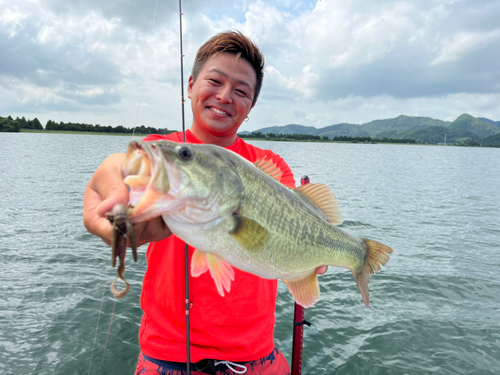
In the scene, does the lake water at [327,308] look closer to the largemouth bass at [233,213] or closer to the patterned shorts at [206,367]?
the patterned shorts at [206,367]

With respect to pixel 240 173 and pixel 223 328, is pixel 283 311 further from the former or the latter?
pixel 240 173

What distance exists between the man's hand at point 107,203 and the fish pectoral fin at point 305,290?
4.08ft

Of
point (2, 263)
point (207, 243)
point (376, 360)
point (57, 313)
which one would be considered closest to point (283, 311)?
point (376, 360)

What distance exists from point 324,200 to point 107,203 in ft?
6.07

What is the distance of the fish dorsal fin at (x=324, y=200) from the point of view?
2715 mm

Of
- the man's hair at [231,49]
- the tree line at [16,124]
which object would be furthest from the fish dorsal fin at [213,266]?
the tree line at [16,124]

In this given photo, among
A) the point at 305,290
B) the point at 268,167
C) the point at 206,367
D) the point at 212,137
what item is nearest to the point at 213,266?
the point at 268,167

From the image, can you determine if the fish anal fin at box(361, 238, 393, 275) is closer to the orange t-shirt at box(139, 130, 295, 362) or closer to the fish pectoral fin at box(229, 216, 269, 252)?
the orange t-shirt at box(139, 130, 295, 362)

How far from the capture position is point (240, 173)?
2033 millimetres

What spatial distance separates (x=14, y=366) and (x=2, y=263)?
192 inches

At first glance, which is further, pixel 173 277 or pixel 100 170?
pixel 173 277

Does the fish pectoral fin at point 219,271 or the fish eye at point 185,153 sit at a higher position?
the fish eye at point 185,153

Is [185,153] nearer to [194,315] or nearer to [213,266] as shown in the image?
[213,266]

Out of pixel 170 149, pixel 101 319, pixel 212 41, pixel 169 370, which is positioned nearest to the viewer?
pixel 170 149
